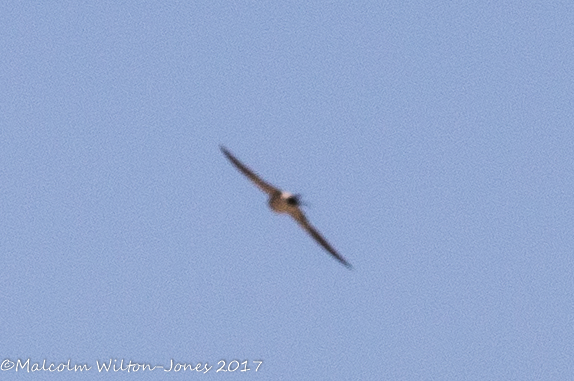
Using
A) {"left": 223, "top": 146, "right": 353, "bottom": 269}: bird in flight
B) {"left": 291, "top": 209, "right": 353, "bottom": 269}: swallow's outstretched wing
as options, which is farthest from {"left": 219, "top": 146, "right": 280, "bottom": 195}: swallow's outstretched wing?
{"left": 291, "top": 209, "right": 353, "bottom": 269}: swallow's outstretched wing

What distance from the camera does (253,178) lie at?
190 feet

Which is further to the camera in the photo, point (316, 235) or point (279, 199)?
point (316, 235)

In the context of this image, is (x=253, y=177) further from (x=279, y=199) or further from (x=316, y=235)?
(x=316, y=235)

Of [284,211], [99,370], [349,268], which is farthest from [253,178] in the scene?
[99,370]

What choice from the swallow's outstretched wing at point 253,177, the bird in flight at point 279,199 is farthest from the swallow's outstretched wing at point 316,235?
the swallow's outstretched wing at point 253,177

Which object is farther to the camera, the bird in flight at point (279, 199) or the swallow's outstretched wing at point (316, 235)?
the swallow's outstretched wing at point (316, 235)

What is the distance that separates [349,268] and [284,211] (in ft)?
14.5

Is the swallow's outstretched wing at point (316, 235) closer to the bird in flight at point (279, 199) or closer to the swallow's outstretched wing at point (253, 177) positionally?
the bird in flight at point (279, 199)

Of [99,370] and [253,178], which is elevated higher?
[253,178]

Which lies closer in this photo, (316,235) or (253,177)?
(253,177)

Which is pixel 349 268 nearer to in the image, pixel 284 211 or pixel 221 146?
pixel 284 211

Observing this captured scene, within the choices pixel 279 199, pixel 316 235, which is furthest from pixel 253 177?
pixel 316 235

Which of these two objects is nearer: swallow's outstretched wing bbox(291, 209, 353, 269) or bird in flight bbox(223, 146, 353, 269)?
bird in flight bbox(223, 146, 353, 269)

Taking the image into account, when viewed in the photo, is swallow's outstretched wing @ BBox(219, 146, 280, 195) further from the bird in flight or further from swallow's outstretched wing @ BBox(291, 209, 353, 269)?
swallow's outstretched wing @ BBox(291, 209, 353, 269)
